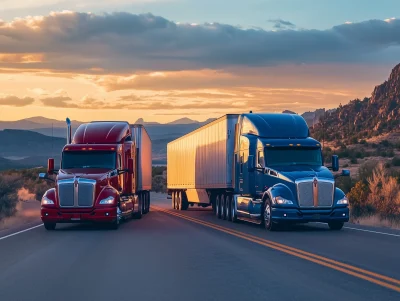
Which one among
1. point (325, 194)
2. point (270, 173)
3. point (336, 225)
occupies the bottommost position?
point (336, 225)

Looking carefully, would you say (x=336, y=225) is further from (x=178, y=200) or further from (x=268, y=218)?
(x=178, y=200)

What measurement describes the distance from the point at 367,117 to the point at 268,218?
87613 millimetres

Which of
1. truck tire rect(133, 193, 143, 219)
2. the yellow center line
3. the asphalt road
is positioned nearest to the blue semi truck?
the asphalt road

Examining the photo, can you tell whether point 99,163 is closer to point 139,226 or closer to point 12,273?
point 139,226

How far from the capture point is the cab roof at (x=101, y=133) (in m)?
30.3

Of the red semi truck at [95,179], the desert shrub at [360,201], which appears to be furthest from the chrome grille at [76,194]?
the desert shrub at [360,201]

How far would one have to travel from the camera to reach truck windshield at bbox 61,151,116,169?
2877 centimetres

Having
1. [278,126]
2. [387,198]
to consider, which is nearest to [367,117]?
[387,198]

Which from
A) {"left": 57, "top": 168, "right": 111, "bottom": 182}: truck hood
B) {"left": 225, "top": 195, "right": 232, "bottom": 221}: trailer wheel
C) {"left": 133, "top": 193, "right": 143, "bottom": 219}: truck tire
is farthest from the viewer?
{"left": 133, "top": 193, "right": 143, "bottom": 219}: truck tire

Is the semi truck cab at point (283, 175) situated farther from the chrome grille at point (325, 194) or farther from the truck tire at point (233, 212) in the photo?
the truck tire at point (233, 212)

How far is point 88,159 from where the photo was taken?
94.9 ft

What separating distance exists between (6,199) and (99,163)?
1351 centimetres

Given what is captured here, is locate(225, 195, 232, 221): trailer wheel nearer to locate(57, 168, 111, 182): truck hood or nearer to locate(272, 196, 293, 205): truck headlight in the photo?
locate(57, 168, 111, 182): truck hood

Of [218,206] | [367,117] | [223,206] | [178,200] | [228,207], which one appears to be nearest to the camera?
[228,207]
